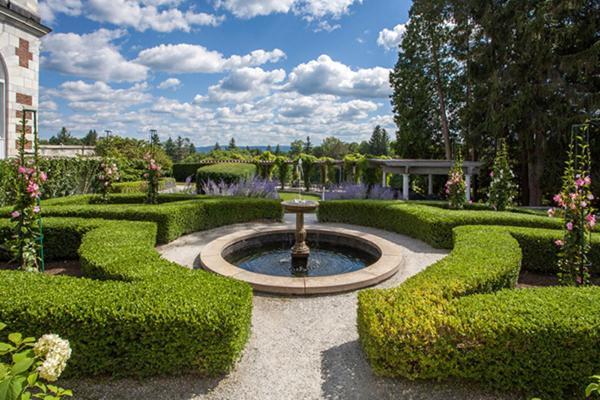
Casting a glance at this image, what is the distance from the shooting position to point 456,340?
9.33 ft

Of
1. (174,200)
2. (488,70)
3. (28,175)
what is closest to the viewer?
(28,175)

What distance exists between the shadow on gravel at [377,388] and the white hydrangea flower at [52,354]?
201cm

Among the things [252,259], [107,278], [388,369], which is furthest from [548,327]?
[252,259]

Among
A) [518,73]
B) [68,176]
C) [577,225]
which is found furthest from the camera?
[518,73]

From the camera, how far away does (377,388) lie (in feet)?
9.64

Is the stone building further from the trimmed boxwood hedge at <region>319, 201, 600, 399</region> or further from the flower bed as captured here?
the trimmed boxwood hedge at <region>319, 201, 600, 399</region>

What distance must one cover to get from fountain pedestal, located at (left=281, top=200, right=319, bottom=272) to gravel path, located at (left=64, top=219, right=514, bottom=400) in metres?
2.19

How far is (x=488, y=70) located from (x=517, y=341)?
1481 centimetres

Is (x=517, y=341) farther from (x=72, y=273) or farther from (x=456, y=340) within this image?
(x=72, y=273)

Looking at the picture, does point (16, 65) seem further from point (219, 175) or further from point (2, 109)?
point (219, 175)

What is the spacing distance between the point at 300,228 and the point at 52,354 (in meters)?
5.37

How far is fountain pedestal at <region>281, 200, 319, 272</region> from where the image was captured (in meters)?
6.34

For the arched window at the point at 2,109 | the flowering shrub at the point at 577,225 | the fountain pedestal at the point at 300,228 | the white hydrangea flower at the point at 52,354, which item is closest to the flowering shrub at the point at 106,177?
the arched window at the point at 2,109

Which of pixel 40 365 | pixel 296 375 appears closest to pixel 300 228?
pixel 296 375
